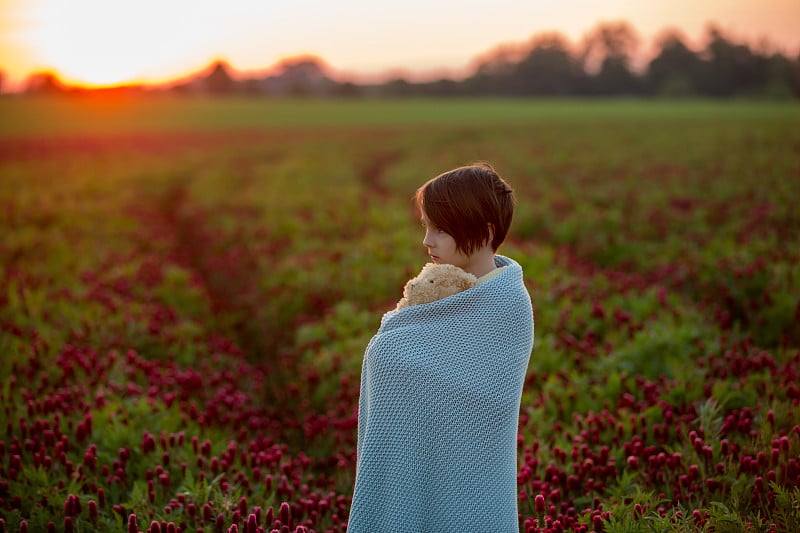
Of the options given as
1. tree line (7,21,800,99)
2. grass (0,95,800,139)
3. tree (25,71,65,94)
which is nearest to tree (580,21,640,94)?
tree line (7,21,800,99)

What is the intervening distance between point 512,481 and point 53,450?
10.3 feet

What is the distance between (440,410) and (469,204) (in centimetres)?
88

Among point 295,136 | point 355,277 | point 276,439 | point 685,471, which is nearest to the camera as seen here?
point 685,471

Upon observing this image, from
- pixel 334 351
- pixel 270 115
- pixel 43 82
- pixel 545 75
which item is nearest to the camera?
pixel 334 351

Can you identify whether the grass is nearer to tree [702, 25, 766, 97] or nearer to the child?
tree [702, 25, 766, 97]

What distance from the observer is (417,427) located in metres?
2.75

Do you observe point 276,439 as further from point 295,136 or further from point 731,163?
point 295,136

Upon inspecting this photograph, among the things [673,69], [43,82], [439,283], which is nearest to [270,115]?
[43,82]

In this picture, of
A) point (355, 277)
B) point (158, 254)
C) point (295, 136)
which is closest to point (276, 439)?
point (355, 277)

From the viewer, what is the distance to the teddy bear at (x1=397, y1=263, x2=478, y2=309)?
2.77m

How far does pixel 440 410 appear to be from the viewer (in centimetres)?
275

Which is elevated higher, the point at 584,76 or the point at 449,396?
the point at 584,76

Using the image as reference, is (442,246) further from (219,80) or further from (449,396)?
(219,80)

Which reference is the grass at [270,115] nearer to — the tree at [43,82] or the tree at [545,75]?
the tree at [43,82]
